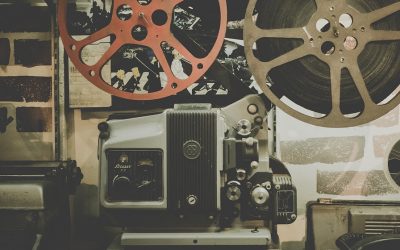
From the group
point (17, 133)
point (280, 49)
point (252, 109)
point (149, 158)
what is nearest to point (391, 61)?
point (280, 49)

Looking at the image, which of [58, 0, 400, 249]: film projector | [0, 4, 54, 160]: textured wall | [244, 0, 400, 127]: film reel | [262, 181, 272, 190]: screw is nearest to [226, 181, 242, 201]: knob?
[58, 0, 400, 249]: film projector

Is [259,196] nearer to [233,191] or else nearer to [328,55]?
[233,191]

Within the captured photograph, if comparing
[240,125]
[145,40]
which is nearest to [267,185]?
[240,125]

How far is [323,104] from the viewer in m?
2.12

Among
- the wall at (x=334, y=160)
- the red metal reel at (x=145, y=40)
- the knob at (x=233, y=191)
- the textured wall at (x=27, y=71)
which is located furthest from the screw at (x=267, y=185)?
the textured wall at (x=27, y=71)

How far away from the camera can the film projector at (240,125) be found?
2025 millimetres

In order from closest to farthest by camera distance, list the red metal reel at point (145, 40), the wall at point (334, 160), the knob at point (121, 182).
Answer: the knob at point (121, 182) < the red metal reel at point (145, 40) < the wall at point (334, 160)

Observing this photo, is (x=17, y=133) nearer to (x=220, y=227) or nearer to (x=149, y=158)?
(x=149, y=158)

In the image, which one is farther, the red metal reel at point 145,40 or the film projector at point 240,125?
the red metal reel at point 145,40

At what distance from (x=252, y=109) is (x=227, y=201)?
0.43 meters

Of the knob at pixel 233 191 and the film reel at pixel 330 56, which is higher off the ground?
the film reel at pixel 330 56

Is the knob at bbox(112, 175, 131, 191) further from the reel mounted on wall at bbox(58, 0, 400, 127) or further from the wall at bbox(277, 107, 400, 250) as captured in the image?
the wall at bbox(277, 107, 400, 250)

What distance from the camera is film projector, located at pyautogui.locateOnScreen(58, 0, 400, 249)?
79.7 inches

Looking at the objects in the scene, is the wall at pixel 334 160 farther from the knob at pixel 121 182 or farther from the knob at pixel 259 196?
the knob at pixel 121 182
